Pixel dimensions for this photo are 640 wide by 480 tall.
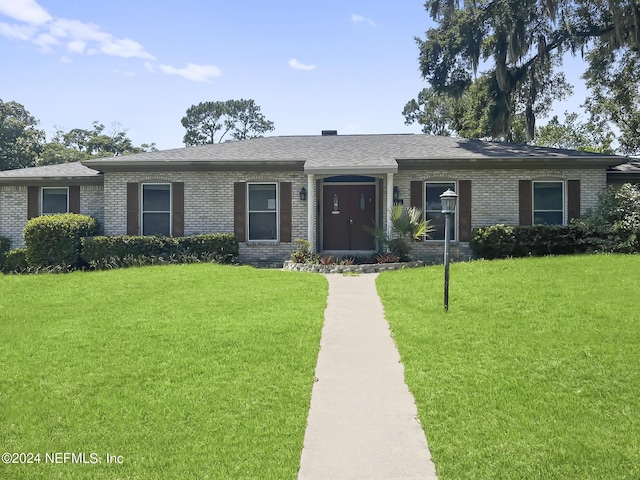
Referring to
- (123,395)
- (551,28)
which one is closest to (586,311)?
(123,395)

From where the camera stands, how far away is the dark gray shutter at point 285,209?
1447 cm

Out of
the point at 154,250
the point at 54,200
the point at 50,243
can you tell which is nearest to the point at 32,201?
the point at 54,200

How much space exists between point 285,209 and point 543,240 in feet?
23.9

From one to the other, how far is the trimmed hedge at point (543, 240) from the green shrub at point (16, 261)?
13.1m

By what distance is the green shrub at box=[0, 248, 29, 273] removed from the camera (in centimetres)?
1375

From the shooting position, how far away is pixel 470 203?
1423 cm

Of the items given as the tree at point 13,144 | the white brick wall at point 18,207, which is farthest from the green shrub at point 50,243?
the tree at point 13,144

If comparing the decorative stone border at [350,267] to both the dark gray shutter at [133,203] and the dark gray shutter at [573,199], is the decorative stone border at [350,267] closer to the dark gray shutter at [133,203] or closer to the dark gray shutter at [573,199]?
the dark gray shutter at [573,199]

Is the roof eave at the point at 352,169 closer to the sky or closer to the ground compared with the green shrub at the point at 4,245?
closer to the sky

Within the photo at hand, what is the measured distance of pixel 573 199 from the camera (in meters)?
14.1

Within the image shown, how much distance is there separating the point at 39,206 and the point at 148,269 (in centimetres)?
631

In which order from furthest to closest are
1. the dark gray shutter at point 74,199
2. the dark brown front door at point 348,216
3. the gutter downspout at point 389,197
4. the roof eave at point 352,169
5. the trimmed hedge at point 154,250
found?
1. the dark gray shutter at point 74,199
2. the dark brown front door at point 348,216
3. the gutter downspout at point 389,197
4. the trimmed hedge at point 154,250
5. the roof eave at point 352,169

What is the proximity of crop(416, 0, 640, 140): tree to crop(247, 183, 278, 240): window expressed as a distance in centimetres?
791

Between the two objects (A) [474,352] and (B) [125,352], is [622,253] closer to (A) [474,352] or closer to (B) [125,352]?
(A) [474,352]
